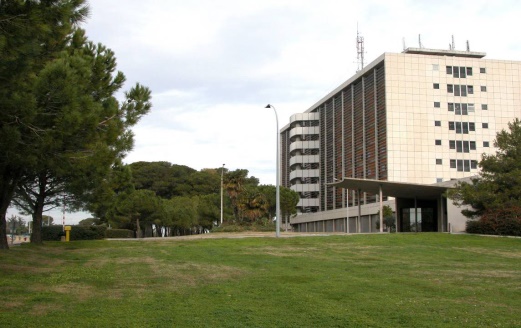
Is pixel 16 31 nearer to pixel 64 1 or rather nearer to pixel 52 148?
pixel 64 1

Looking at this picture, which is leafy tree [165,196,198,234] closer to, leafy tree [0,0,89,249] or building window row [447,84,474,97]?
building window row [447,84,474,97]

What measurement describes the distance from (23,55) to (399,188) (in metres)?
36.8

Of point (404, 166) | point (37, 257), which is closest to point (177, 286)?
point (37, 257)

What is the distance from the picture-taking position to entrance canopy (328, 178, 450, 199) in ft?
134

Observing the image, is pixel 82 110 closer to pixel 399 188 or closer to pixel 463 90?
pixel 399 188

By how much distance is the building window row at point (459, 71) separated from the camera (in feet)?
229

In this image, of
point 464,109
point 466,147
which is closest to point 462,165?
point 466,147

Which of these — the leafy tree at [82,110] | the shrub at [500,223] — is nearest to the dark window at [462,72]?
the shrub at [500,223]

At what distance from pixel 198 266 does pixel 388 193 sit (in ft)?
116

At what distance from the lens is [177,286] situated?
1189 cm

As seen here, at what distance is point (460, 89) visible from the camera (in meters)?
69.8

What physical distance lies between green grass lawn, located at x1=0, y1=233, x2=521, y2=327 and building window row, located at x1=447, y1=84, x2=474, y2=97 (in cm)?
5479

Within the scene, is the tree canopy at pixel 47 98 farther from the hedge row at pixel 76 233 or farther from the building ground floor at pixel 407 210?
the building ground floor at pixel 407 210

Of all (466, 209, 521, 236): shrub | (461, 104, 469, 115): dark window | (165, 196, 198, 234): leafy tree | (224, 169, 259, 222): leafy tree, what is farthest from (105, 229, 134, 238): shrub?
(461, 104, 469, 115): dark window
